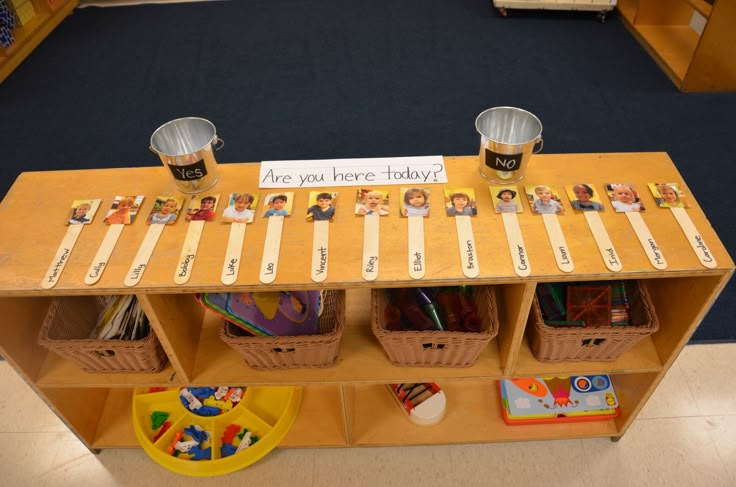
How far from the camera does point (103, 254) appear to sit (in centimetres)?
120

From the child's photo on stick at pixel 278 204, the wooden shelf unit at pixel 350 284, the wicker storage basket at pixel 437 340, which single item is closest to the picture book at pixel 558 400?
the wooden shelf unit at pixel 350 284

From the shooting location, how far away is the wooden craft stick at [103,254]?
1155mm

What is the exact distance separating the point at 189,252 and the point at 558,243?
2.68 ft

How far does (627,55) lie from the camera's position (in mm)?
3256

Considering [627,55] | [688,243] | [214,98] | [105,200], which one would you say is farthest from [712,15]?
[105,200]

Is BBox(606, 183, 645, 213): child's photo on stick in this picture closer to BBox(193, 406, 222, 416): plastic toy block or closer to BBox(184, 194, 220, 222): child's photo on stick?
BBox(184, 194, 220, 222): child's photo on stick

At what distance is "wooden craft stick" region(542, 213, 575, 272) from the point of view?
3.74ft

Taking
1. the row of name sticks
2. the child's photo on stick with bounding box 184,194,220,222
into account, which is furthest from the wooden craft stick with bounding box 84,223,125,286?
the child's photo on stick with bounding box 184,194,220,222

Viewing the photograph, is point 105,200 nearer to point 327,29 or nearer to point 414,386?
point 414,386

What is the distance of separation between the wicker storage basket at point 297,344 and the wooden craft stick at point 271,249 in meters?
0.20

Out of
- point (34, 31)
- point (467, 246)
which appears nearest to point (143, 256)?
point (467, 246)

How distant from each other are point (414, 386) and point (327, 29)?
274 cm

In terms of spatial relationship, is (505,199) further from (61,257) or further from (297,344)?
(61,257)

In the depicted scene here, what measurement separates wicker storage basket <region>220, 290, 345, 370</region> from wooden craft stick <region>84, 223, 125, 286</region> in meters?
0.31
